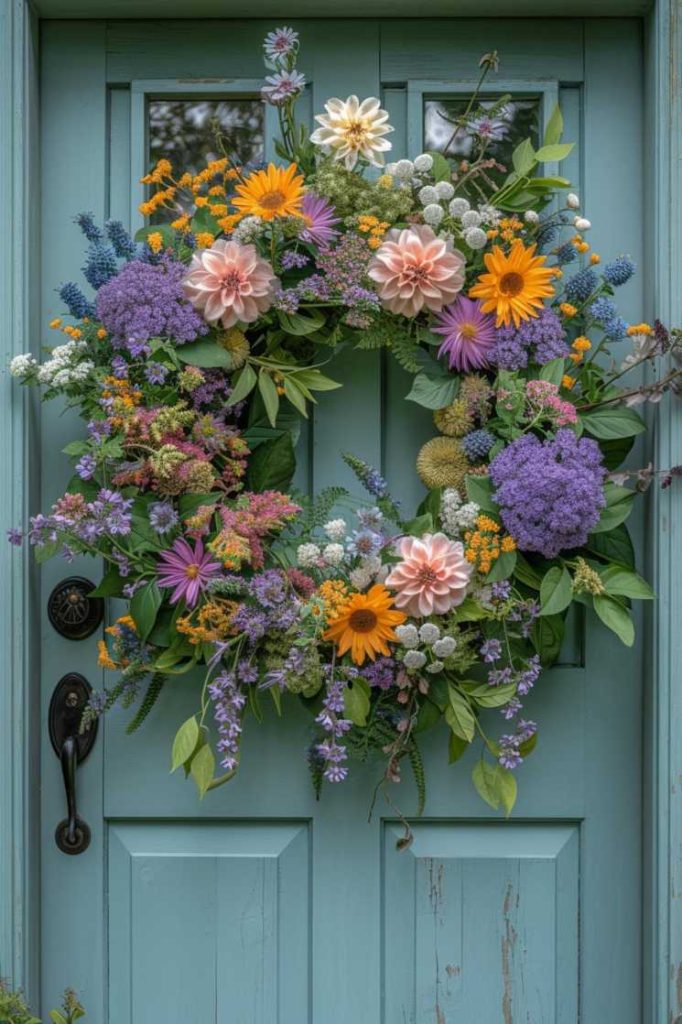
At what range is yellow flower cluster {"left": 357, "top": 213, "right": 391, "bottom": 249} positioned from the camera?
1461 millimetres

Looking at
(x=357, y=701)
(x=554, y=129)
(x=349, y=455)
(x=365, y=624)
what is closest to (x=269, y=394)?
(x=349, y=455)

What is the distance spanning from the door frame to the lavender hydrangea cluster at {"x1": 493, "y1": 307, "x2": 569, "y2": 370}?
0.66ft

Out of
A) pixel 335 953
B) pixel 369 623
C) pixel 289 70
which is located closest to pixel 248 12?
pixel 289 70

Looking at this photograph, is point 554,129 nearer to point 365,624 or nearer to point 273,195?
point 273,195

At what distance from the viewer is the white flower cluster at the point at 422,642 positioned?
1416 mm

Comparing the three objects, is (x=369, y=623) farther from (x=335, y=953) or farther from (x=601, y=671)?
(x=335, y=953)

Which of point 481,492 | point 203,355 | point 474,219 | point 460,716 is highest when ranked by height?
point 474,219

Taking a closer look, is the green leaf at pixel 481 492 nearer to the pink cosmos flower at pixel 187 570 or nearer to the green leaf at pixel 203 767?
the pink cosmos flower at pixel 187 570

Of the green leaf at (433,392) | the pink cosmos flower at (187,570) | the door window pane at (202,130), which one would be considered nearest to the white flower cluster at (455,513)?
the green leaf at (433,392)

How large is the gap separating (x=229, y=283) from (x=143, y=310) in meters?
0.13

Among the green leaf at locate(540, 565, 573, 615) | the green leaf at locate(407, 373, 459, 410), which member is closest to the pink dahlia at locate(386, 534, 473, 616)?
the green leaf at locate(540, 565, 573, 615)

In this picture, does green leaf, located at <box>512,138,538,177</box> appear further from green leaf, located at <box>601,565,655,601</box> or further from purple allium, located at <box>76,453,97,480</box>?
purple allium, located at <box>76,453,97,480</box>

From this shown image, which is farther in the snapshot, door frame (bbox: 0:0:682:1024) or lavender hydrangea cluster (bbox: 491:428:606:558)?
door frame (bbox: 0:0:682:1024)

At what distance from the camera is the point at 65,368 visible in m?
1.46
